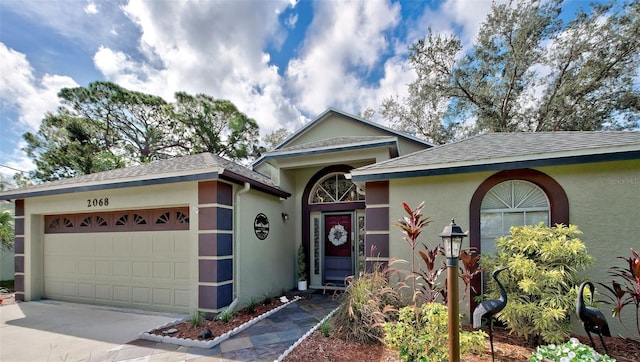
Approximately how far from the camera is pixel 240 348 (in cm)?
445

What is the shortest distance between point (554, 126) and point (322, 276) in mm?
13906

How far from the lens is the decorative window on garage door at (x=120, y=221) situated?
21.4 feet

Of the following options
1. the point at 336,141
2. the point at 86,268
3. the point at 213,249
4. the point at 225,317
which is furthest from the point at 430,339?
the point at 86,268

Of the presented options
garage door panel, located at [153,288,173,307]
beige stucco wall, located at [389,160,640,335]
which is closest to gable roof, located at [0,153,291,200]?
garage door panel, located at [153,288,173,307]

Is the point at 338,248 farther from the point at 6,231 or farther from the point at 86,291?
the point at 6,231

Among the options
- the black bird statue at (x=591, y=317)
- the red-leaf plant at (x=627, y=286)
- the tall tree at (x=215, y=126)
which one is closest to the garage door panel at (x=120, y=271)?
the black bird statue at (x=591, y=317)

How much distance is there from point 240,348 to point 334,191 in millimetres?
5281

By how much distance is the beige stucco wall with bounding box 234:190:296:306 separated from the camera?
21.2 feet

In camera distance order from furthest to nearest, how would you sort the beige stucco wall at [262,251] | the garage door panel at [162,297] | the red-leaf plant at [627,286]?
the beige stucco wall at [262,251] < the garage door panel at [162,297] < the red-leaf plant at [627,286]

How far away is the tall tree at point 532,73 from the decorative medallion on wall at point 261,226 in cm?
1324

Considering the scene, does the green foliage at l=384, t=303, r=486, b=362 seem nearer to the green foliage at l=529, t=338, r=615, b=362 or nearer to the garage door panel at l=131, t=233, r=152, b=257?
the green foliage at l=529, t=338, r=615, b=362

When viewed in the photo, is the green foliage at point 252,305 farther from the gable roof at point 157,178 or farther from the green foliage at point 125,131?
the green foliage at point 125,131

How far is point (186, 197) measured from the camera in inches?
241

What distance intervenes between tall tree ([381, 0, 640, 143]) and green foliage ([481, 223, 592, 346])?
1275 cm
